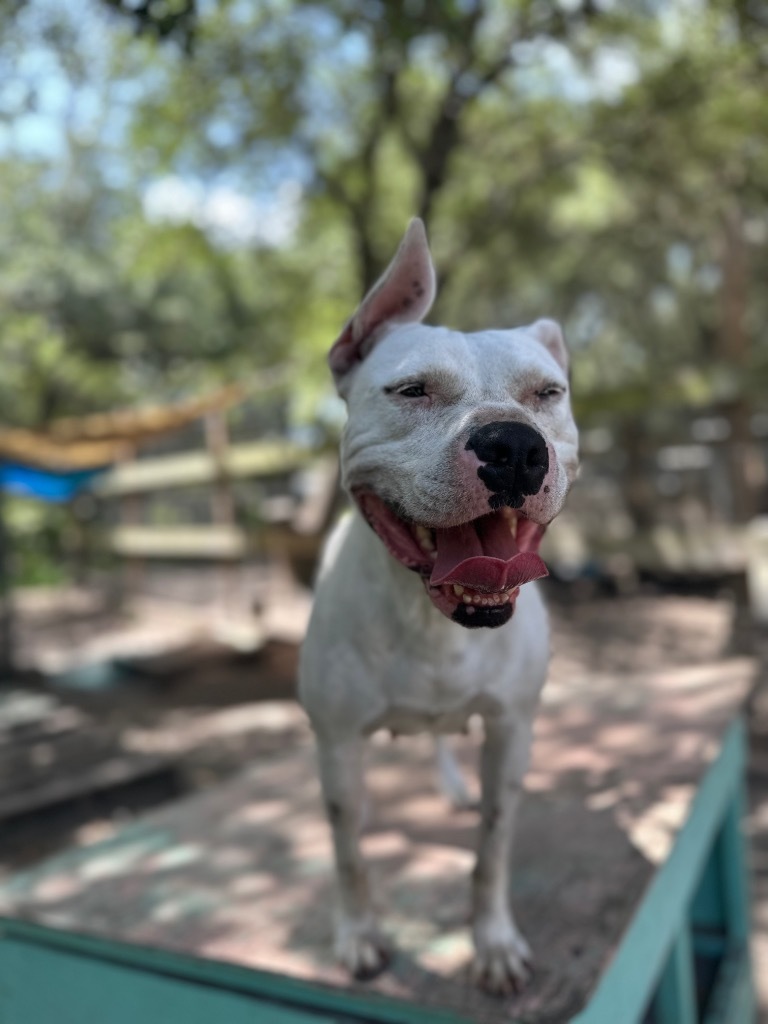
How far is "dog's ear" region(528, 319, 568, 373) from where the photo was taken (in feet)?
4.04

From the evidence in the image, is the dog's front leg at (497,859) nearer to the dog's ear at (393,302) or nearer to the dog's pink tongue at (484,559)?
the dog's pink tongue at (484,559)

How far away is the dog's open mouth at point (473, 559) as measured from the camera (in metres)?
0.96

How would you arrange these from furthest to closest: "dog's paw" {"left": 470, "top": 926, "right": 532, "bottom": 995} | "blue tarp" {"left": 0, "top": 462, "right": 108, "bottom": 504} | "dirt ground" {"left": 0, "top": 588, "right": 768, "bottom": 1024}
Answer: "blue tarp" {"left": 0, "top": 462, "right": 108, "bottom": 504}, "dirt ground" {"left": 0, "top": 588, "right": 768, "bottom": 1024}, "dog's paw" {"left": 470, "top": 926, "right": 532, "bottom": 995}

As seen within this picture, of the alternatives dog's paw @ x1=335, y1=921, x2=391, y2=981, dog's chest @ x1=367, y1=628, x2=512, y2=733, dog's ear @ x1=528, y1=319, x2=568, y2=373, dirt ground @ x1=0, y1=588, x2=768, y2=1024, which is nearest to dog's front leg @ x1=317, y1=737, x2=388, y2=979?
dog's paw @ x1=335, y1=921, x2=391, y2=981

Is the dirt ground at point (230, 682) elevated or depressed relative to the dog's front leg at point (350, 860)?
depressed

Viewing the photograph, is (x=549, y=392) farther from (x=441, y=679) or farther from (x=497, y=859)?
(x=497, y=859)

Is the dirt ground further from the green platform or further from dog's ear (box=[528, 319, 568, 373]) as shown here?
dog's ear (box=[528, 319, 568, 373])

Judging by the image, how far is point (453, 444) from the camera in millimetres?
953

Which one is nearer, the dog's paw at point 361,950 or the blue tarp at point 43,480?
the dog's paw at point 361,950

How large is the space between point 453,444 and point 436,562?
144 mm

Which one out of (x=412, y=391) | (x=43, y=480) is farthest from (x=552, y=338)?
(x=43, y=480)

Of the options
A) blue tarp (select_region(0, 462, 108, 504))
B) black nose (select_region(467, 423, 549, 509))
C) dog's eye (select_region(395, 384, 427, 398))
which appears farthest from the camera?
blue tarp (select_region(0, 462, 108, 504))

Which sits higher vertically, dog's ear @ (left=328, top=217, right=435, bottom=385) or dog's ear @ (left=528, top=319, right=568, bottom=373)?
dog's ear @ (left=328, top=217, right=435, bottom=385)

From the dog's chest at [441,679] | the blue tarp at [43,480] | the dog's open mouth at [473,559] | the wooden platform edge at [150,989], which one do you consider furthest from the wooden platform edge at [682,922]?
the blue tarp at [43,480]
